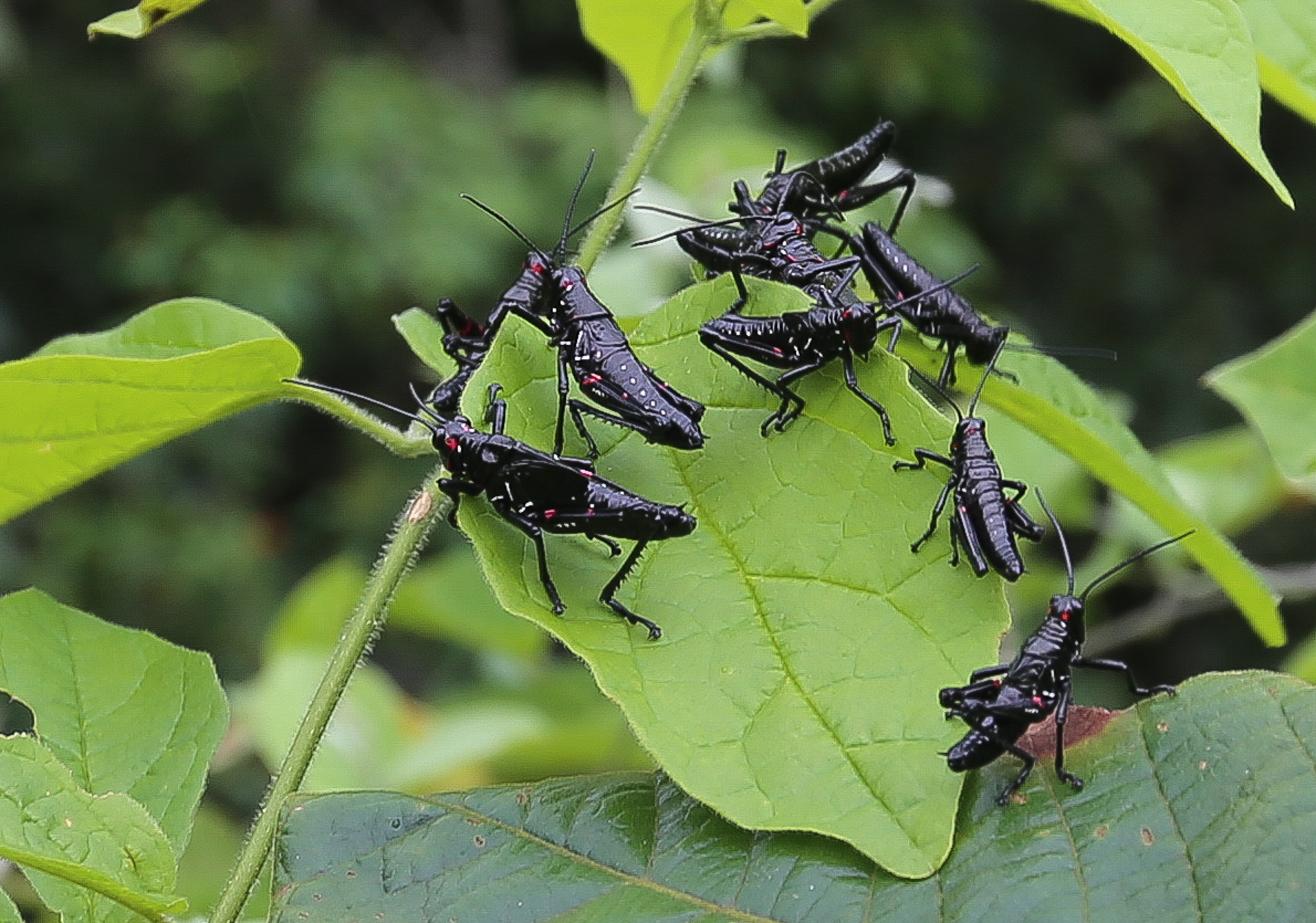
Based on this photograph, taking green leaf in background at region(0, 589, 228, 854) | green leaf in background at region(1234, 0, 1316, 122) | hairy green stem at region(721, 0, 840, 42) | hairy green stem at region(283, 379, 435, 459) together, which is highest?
green leaf in background at region(1234, 0, 1316, 122)

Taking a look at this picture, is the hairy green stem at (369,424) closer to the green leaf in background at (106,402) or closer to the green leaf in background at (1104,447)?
the green leaf in background at (106,402)

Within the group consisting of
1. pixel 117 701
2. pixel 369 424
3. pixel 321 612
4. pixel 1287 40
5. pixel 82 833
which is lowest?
pixel 321 612

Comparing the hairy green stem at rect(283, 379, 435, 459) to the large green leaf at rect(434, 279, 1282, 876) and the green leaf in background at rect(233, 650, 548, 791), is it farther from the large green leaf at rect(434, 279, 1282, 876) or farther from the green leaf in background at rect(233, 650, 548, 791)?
the green leaf in background at rect(233, 650, 548, 791)

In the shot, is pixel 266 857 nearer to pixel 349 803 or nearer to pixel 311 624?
pixel 349 803

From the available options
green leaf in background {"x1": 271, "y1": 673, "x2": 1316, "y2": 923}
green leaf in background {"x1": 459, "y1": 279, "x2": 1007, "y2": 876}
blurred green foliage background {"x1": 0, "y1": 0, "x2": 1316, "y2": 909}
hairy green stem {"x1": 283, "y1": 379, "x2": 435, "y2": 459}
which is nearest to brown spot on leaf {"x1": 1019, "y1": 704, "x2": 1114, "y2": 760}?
green leaf in background {"x1": 271, "y1": 673, "x2": 1316, "y2": 923}

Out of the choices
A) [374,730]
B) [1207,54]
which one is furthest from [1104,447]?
[374,730]

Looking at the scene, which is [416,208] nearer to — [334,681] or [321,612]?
[321,612]
